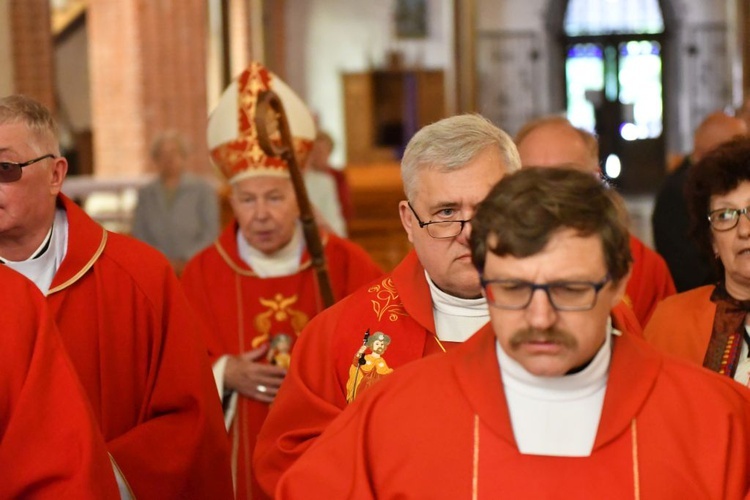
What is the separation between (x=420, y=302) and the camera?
340 cm

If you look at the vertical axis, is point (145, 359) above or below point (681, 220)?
below

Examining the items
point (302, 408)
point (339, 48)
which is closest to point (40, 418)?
point (302, 408)

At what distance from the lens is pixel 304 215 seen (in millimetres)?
4789

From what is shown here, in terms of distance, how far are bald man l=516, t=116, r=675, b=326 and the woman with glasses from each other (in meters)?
1.02

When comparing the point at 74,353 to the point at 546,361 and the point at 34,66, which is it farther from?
the point at 34,66

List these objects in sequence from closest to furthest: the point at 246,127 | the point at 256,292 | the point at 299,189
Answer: the point at 299,189, the point at 256,292, the point at 246,127

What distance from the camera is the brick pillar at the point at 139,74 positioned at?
18141mm

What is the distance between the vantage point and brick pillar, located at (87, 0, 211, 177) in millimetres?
18141

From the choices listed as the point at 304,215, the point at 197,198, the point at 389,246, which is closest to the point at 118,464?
the point at 304,215

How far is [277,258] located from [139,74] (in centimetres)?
1349

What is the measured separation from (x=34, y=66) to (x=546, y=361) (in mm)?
11075

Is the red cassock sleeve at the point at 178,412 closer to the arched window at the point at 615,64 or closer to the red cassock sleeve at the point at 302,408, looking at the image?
the red cassock sleeve at the point at 302,408

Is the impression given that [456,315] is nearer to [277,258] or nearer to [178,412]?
[178,412]

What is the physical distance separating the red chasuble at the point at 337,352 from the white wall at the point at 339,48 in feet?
86.3
